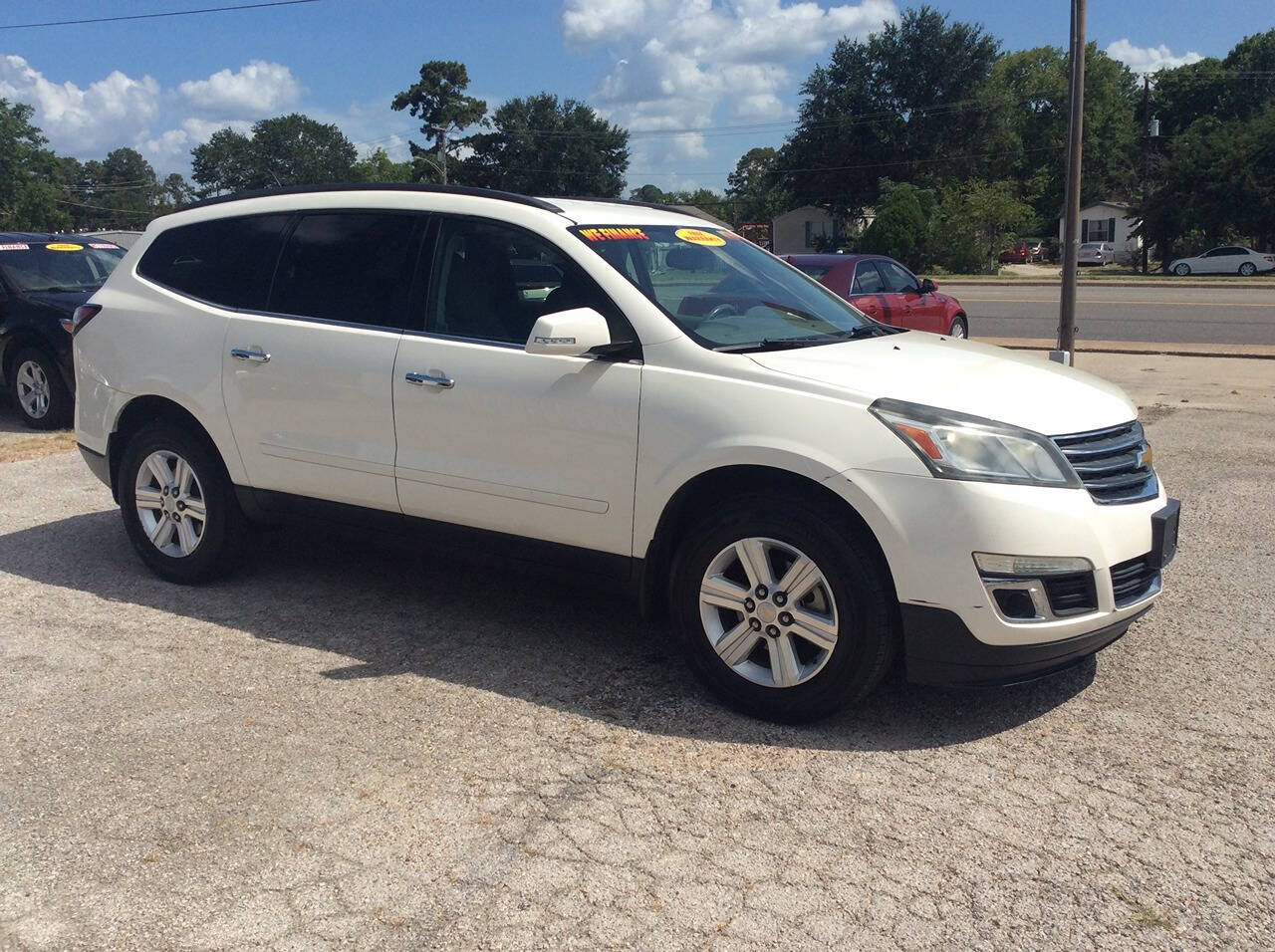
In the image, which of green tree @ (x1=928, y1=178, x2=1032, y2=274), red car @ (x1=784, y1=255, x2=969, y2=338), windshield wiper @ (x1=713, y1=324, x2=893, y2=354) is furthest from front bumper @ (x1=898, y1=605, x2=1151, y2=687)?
green tree @ (x1=928, y1=178, x2=1032, y2=274)

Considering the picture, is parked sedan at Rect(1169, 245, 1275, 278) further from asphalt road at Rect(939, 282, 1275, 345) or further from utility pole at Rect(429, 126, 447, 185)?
utility pole at Rect(429, 126, 447, 185)

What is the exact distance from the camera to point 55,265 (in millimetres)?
11539

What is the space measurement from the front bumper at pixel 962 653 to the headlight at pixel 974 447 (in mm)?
479

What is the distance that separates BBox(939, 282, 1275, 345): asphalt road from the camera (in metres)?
19.8

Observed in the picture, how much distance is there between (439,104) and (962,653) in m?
88.5

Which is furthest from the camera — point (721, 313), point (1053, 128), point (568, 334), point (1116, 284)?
point (1053, 128)

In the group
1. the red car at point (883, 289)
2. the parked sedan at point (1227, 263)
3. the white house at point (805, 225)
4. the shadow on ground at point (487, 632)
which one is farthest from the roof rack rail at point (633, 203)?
the white house at point (805, 225)

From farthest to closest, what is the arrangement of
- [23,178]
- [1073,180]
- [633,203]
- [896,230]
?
1. [23,178]
2. [896,230]
3. [1073,180]
4. [633,203]

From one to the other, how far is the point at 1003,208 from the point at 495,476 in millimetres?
50403

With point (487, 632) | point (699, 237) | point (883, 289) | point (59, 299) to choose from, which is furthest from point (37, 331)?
point (883, 289)

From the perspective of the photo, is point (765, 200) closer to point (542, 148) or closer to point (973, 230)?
point (542, 148)

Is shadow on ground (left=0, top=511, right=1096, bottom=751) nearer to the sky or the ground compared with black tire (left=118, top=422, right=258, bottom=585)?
nearer to the ground

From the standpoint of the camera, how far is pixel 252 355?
5297 mm

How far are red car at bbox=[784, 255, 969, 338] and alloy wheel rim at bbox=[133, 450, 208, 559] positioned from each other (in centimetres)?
820
